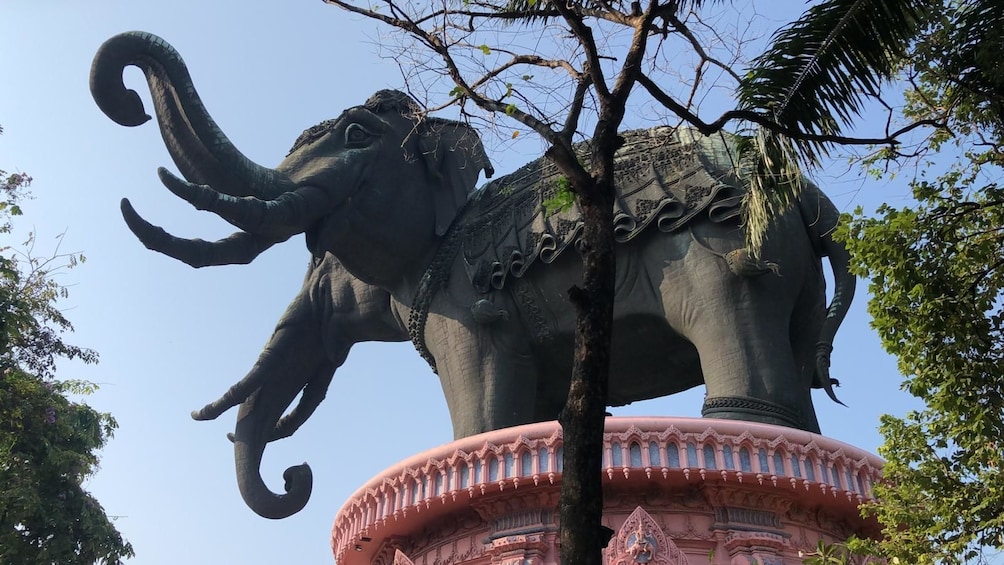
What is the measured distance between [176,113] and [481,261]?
339cm

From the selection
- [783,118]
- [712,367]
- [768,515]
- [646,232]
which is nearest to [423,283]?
[646,232]

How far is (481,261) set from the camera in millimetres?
11586

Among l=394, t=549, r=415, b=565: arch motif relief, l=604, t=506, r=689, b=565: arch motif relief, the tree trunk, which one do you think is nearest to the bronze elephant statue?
l=394, t=549, r=415, b=565: arch motif relief

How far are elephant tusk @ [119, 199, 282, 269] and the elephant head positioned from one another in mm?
10

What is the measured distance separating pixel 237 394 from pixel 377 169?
297 cm

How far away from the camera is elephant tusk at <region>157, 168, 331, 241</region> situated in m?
10.8

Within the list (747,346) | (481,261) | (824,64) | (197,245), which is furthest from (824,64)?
(197,245)

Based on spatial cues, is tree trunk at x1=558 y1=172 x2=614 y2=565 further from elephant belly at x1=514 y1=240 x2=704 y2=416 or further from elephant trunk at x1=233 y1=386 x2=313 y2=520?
elephant trunk at x1=233 y1=386 x2=313 y2=520

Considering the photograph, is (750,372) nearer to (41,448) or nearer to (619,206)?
(619,206)

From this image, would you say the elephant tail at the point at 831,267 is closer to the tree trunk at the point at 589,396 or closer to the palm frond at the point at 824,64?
the palm frond at the point at 824,64

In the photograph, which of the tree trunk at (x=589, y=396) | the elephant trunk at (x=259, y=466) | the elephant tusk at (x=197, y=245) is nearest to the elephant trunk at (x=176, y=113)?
A: the elephant tusk at (x=197, y=245)

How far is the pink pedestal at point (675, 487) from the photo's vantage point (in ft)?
30.3

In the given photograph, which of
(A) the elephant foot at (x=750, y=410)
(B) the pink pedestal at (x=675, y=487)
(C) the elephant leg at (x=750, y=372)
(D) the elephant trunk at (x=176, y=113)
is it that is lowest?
(B) the pink pedestal at (x=675, y=487)

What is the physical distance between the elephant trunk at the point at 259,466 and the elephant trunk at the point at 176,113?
2.58 m
